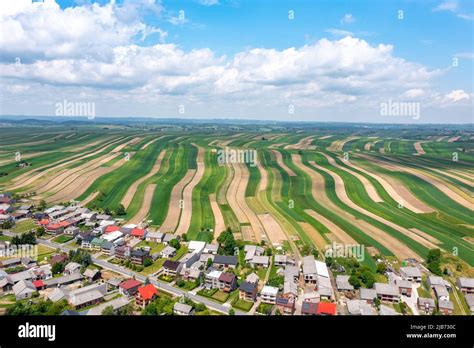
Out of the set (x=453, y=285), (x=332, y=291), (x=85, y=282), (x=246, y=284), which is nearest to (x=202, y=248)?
(x=246, y=284)

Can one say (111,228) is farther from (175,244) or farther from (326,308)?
(326,308)

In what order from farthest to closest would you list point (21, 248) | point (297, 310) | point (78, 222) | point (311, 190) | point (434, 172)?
point (434, 172), point (311, 190), point (78, 222), point (21, 248), point (297, 310)

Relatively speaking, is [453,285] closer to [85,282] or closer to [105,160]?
[85,282]

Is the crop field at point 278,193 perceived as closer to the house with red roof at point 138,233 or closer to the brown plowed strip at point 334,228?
the brown plowed strip at point 334,228

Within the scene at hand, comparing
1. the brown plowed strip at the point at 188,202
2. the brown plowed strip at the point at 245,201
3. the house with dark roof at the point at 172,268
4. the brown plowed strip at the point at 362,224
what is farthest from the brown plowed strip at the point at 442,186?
the house with dark roof at the point at 172,268

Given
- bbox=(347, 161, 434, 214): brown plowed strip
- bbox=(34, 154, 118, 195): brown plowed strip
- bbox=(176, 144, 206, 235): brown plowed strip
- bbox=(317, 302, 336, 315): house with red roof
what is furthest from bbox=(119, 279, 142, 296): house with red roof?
bbox=(347, 161, 434, 214): brown plowed strip

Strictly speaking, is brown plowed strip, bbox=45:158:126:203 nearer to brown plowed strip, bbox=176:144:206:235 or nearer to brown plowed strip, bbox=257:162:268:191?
brown plowed strip, bbox=176:144:206:235

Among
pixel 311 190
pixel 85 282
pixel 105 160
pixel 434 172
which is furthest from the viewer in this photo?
pixel 105 160
